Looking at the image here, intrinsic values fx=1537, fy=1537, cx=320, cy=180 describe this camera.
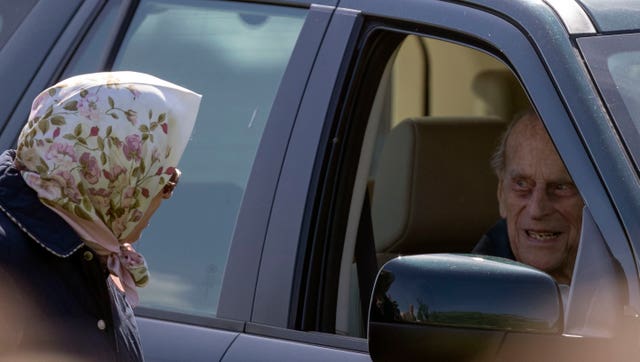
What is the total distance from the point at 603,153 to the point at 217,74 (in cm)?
112

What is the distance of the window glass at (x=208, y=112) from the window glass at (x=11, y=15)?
1.18ft

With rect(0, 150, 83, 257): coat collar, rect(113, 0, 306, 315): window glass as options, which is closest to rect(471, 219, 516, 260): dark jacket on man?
rect(113, 0, 306, 315): window glass

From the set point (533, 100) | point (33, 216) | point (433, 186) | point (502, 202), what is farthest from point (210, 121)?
point (433, 186)

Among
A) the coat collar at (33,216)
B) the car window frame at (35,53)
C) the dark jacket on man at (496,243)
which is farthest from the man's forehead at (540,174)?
the coat collar at (33,216)

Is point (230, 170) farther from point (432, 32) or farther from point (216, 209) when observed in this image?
point (432, 32)

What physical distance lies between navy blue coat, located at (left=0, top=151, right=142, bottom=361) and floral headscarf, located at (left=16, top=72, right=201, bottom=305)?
0.04m

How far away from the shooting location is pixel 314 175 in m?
3.29

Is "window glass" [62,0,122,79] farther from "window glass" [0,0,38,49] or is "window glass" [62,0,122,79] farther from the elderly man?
the elderly man

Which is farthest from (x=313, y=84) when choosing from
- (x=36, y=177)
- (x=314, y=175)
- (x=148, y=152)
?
(x=36, y=177)

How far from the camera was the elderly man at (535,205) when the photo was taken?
12.6 feet

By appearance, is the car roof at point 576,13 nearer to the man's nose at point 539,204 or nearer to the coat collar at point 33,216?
the man's nose at point 539,204

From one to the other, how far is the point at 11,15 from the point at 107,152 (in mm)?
1095

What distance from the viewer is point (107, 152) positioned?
3.01 metres

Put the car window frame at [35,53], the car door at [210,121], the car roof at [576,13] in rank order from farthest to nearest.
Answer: the car window frame at [35,53] → the car door at [210,121] → the car roof at [576,13]
